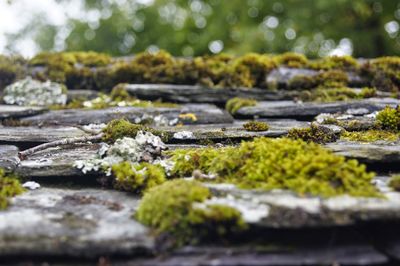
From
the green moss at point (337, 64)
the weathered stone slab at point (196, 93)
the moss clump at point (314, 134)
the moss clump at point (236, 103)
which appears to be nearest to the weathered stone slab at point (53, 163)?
the weathered stone slab at point (196, 93)

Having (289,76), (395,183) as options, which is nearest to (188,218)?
(395,183)

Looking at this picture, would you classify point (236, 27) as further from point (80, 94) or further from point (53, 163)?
point (53, 163)

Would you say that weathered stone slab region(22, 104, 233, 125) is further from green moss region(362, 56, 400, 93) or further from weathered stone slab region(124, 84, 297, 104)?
green moss region(362, 56, 400, 93)

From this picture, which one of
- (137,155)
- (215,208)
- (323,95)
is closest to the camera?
(215,208)

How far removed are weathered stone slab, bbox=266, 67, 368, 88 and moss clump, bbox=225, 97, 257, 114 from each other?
0.75 metres

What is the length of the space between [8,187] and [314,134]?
2.97 m

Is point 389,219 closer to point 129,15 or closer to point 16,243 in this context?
point 16,243

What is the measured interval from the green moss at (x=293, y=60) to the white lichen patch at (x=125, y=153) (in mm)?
3469

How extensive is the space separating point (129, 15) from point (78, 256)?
20.9 m

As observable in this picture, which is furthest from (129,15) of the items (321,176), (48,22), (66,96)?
(321,176)

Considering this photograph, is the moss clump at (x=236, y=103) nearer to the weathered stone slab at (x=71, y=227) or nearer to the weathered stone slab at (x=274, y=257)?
the weathered stone slab at (x=71, y=227)

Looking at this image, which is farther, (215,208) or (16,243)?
(215,208)

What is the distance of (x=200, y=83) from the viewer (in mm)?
6375

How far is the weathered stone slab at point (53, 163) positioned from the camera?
3.76 m
